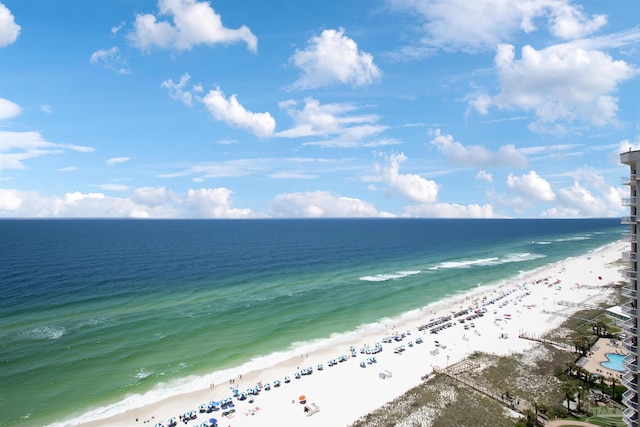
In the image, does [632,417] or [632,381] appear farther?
[632,417]

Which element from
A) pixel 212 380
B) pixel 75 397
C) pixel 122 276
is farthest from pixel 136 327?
pixel 122 276

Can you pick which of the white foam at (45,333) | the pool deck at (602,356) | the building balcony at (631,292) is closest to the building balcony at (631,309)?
the building balcony at (631,292)

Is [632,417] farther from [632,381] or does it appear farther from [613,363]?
[613,363]

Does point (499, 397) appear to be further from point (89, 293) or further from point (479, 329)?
point (89, 293)

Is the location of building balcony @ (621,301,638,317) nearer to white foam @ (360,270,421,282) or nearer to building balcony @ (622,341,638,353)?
building balcony @ (622,341,638,353)

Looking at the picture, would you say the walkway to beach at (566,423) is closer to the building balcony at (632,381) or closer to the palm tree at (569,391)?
the palm tree at (569,391)

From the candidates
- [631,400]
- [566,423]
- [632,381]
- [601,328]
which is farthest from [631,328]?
[601,328]
